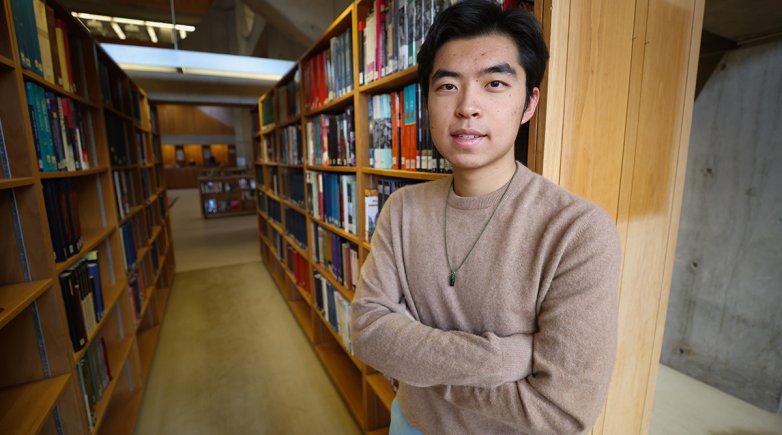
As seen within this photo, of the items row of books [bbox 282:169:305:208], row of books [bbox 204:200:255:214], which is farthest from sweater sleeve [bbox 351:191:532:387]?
row of books [bbox 204:200:255:214]

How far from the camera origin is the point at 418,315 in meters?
0.95

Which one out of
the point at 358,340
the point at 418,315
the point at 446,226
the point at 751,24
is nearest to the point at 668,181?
the point at 446,226

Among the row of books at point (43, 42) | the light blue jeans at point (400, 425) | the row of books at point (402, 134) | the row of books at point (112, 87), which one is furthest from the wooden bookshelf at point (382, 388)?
the row of books at point (112, 87)

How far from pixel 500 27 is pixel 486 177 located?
33cm

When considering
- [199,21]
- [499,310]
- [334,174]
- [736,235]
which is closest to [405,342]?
[499,310]

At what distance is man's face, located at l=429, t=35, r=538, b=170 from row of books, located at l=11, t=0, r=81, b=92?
5.15 feet

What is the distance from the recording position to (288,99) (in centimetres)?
314

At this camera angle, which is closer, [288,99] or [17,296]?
[17,296]

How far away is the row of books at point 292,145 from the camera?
2.87 meters

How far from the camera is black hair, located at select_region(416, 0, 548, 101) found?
0.76 metres

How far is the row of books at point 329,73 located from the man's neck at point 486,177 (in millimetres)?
1179

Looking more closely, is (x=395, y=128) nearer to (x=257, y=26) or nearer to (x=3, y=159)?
(x=3, y=159)

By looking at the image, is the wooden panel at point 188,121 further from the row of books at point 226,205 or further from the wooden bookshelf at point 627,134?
the wooden bookshelf at point 627,134

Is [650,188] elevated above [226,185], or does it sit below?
above
